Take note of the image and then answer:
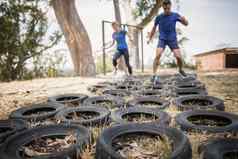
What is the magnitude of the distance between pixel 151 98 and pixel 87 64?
21.4ft

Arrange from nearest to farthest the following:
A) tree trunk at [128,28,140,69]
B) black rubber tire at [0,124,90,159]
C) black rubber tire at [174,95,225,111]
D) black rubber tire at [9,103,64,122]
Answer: black rubber tire at [0,124,90,159] → black rubber tire at [9,103,64,122] → black rubber tire at [174,95,225,111] → tree trunk at [128,28,140,69]

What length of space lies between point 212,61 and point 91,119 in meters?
15.4

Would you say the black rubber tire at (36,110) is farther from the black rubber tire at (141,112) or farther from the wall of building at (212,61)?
the wall of building at (212,61)

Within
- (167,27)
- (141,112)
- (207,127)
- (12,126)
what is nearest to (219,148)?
(207,127)

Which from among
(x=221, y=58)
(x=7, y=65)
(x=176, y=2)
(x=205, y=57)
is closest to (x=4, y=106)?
(x=7, y=65)

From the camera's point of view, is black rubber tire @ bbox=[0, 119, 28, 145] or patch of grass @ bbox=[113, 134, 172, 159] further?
black rubber tire @ bbox=[0, 119, 28, 145]

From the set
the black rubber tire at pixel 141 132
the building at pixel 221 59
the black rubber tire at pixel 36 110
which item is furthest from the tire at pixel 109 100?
the building at pixel 221 59

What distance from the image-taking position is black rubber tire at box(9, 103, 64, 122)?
3.13 meters

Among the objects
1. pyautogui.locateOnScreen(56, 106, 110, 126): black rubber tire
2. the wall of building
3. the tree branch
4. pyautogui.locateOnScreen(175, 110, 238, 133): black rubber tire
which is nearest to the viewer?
pyautogui.locateOnScreen(175, 110, 238, 133): black rubber tire

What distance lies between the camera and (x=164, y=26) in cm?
622

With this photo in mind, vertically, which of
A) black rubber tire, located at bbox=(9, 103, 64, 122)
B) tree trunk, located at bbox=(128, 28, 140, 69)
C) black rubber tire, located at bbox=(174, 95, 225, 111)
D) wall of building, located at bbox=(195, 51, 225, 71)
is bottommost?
black rubber tire, located at bbox=(9, 103, 64, 122)

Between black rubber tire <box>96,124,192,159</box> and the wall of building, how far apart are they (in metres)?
12.7

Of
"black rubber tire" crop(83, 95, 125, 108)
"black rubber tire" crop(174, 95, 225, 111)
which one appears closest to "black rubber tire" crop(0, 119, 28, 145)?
"black rubber tire" crop(83, 95, 125, 108)

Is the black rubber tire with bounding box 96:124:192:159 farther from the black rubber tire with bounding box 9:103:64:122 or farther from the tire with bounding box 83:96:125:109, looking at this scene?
the tire with bounding box 83:96:125:109
